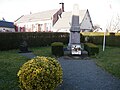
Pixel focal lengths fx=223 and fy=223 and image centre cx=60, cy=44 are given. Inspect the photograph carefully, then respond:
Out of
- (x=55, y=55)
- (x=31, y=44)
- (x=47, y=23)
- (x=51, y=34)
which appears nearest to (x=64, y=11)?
(x=47, y=23)

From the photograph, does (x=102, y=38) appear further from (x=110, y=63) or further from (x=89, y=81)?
(x=89, y=81)

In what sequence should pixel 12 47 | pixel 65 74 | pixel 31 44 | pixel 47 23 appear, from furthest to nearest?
pixel 47 23 < pixel 31 44 < pixel 12 47 < pixel 65 74

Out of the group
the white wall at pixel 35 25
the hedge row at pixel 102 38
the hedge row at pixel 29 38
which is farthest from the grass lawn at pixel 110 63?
the white wall at pixel 35 25

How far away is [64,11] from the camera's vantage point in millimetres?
60844

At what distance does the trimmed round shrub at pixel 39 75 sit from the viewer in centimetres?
594

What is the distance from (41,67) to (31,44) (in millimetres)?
20864

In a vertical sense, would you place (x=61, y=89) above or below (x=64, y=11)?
below

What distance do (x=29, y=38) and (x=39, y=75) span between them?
68.3ft

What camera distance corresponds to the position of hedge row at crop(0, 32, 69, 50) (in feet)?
74.5

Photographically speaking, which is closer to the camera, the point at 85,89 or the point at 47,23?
the point at 85,89

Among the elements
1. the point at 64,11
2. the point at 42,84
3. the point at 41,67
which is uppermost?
the point at 64,11

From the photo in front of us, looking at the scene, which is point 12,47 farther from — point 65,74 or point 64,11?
point 64,11

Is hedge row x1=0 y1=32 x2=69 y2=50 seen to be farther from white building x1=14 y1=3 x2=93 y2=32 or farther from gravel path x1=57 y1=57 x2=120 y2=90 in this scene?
white building x1=14 y1=3 x2=93 y2=32

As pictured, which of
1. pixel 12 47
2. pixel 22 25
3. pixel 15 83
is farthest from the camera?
pixel 22 25
